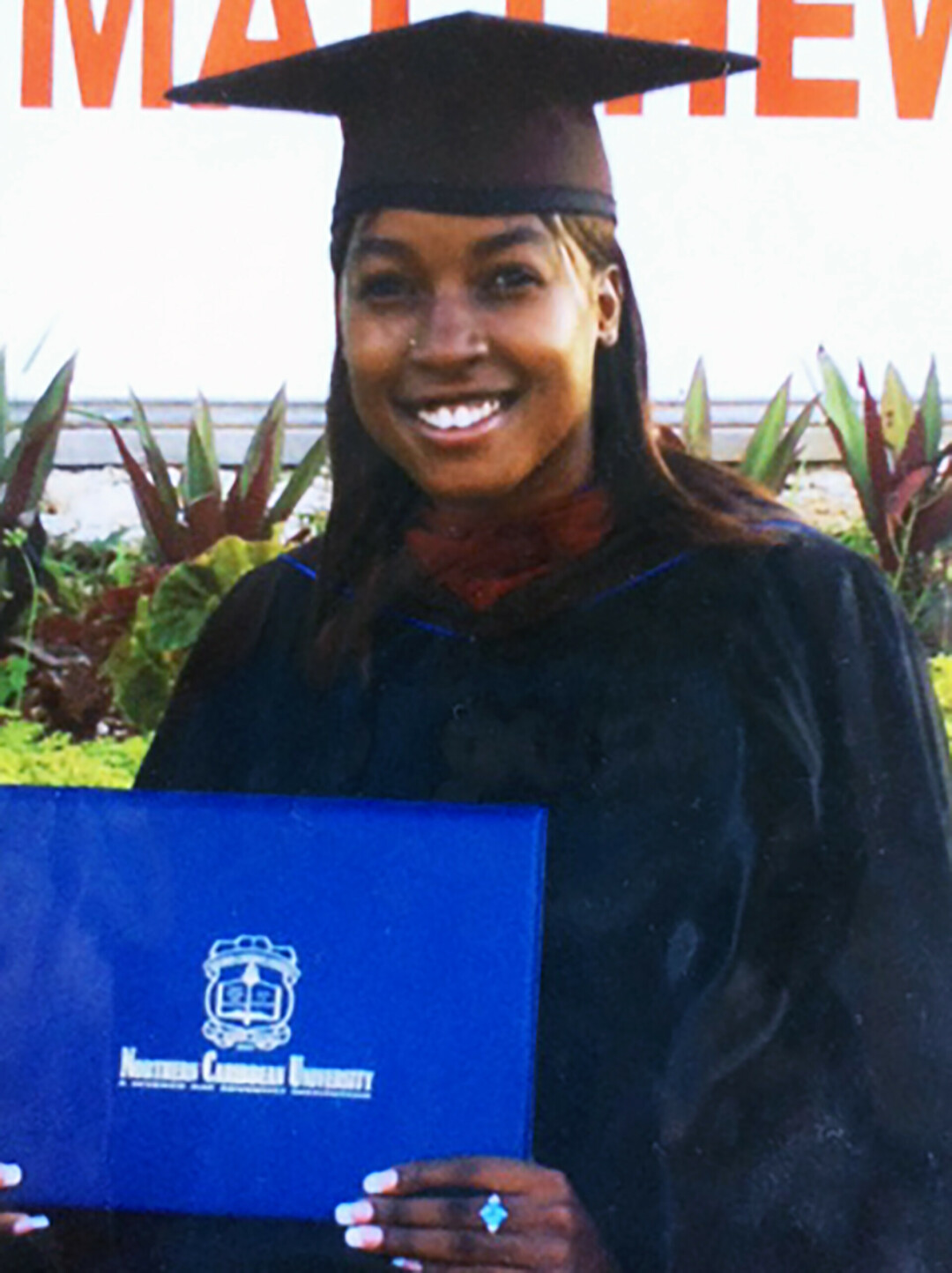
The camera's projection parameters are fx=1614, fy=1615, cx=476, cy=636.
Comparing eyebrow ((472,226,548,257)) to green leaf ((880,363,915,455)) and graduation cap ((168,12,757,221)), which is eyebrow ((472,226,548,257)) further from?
green leaf ((880,363,915,455))

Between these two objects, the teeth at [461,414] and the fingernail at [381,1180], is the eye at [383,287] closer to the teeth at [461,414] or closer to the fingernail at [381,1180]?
the teeth at [461,414]

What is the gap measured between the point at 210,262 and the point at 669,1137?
3.71 feet

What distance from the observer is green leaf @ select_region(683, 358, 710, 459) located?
1863 mm

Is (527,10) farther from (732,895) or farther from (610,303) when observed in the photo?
(732,895)

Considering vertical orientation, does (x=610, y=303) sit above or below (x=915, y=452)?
above

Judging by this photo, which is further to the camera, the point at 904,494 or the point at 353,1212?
the point at 904,494

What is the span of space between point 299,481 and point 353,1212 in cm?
83

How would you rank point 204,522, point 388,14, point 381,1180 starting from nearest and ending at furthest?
point 381,1180
point 388,14
point 204,522

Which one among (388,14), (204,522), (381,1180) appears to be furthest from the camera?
(204,522)

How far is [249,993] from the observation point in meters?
1.78

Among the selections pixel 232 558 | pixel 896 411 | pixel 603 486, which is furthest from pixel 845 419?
pixel 232 558

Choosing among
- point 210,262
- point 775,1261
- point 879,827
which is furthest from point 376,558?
point 775,1261

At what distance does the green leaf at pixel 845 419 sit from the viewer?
186 centimetres

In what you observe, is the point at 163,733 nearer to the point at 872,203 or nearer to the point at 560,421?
the point at 560,421
